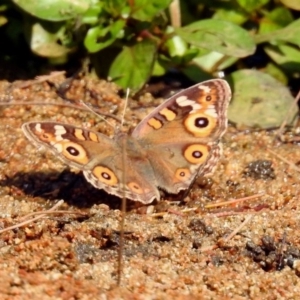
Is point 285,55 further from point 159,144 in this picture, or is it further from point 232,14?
point 159,144

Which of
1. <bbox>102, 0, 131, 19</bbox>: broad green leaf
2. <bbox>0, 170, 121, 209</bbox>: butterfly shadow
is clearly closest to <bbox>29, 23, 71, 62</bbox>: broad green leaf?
<bbox>102, 0, 131, 19</bbox>: broad green leaf

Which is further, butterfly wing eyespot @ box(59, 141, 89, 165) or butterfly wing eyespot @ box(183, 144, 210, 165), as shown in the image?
butterfly wing eyespot @ box(183, 144, 210, 165)

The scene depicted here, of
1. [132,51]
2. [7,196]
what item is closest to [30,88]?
[132,51]

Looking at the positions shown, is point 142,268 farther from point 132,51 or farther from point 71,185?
point 132,51

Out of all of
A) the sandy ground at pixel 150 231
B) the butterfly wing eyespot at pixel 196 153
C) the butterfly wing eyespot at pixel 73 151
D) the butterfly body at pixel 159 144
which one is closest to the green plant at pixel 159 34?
the sandy ground at pixel 150 231

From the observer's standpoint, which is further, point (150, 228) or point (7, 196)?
point (7, 196)

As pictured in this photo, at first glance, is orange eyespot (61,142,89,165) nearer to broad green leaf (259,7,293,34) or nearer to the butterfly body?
the butterfly body
